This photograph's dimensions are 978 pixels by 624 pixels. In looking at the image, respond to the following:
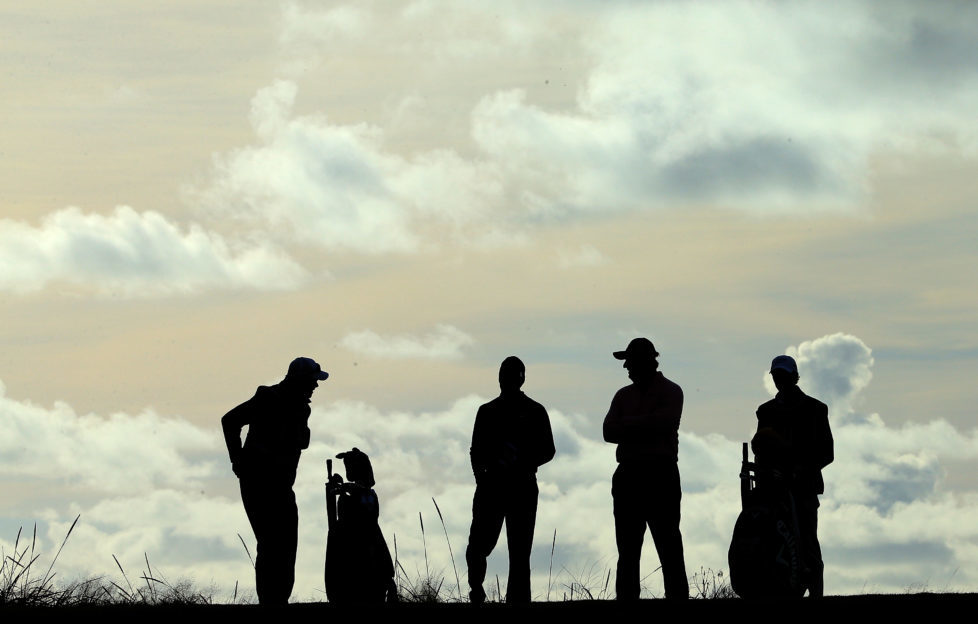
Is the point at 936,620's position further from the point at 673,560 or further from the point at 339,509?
the point at 339,509

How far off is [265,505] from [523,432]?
2029 millimetres

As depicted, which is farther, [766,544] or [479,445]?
[479,445]

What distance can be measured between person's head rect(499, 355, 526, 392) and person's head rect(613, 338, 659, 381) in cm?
86

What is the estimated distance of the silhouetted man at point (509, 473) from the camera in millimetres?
11008

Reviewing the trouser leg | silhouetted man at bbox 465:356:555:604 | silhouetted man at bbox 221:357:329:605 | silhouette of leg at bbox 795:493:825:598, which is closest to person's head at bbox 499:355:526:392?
A: silhouetted man at bbox 465:356:555:604

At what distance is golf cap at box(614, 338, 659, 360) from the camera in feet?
35.1

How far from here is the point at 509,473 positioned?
1100 cm

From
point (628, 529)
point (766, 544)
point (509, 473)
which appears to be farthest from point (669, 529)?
point (509, 473)

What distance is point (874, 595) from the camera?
1047 centimetres

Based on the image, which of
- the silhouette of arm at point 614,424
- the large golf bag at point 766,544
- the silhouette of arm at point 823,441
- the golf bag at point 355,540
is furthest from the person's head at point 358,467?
the silhouette of arm at point 823,441

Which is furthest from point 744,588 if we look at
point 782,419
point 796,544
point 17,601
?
point 17,601

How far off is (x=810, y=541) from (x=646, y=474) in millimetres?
1483

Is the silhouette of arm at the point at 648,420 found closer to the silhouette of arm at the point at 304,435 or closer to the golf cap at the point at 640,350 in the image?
the golf cap at the point at 640,350

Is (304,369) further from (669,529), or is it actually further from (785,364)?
(785,364)
